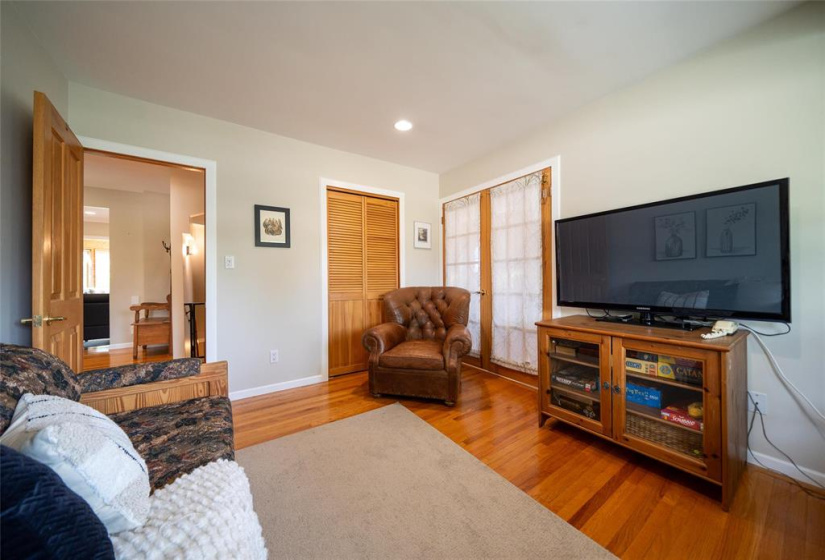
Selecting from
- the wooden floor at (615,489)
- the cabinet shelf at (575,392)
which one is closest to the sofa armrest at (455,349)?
the wooden floor at (615,489)

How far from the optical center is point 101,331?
15.1 feet

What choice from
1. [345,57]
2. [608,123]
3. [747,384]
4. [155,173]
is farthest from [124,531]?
[155,173]

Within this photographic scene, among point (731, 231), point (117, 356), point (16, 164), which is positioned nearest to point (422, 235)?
point (731, 231)

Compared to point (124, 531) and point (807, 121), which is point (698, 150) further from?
point (124, 531)

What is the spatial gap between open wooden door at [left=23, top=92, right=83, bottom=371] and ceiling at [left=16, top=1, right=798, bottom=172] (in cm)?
54

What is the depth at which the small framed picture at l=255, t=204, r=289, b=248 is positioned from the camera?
269 centimetres

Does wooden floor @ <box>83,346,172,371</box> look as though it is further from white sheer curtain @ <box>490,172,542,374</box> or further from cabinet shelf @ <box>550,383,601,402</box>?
cabinet shelf @ <box>550,383,601,402</box>

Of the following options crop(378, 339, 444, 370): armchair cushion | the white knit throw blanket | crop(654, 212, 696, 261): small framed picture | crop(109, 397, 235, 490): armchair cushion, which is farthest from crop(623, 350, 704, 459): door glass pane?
crop(109, 397, 235, 490): armchair cushion

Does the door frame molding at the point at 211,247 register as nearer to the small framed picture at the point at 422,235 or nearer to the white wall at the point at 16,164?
the white wall at the point at 16,164

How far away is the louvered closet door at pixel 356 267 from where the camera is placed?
3146 millimetres

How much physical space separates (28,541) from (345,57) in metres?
2.21

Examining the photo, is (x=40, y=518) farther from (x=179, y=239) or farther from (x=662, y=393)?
(x=179, y=239)

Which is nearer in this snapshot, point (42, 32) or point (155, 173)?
point (42, 32)

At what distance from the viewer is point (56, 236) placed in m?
1.61
